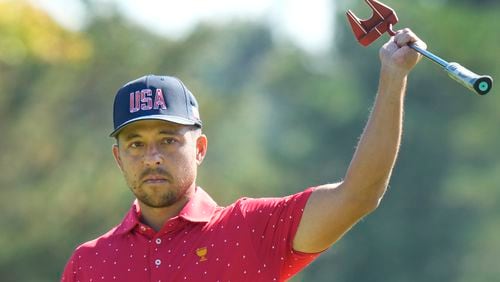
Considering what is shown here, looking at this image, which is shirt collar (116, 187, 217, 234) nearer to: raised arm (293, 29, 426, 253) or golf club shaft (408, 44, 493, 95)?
raised arm (293, 29, 426, 253)

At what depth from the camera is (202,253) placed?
537 cm

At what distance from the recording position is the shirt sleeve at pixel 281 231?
17.1 feet

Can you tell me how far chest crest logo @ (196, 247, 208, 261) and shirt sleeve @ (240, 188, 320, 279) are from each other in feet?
0.67

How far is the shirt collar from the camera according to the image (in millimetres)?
5504

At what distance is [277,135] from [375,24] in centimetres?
3714

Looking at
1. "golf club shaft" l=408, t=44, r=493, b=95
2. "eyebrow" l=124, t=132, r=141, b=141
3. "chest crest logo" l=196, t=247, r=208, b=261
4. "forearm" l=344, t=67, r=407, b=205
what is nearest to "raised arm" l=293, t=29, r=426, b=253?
"forearm" l=344, t=67, r=407, b=205

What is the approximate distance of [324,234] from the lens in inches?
202

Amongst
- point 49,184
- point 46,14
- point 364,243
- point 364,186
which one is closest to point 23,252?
point 49,184

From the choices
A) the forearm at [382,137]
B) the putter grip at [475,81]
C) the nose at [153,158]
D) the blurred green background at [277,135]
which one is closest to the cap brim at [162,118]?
the nose at [153,158]

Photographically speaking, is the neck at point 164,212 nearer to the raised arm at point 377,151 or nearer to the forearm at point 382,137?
the raised arm at point 377,151

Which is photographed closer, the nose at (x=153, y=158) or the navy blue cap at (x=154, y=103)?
the nose at (x=153, y=158)

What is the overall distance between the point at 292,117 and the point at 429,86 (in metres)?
5.28

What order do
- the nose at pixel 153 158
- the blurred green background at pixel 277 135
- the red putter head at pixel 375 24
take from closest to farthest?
1. the red putter head at pixel 375 24
2. the nose at pixel 153 158
3. the blurred green background at pixel 277 135

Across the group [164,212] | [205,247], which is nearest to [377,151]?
[205,247]
